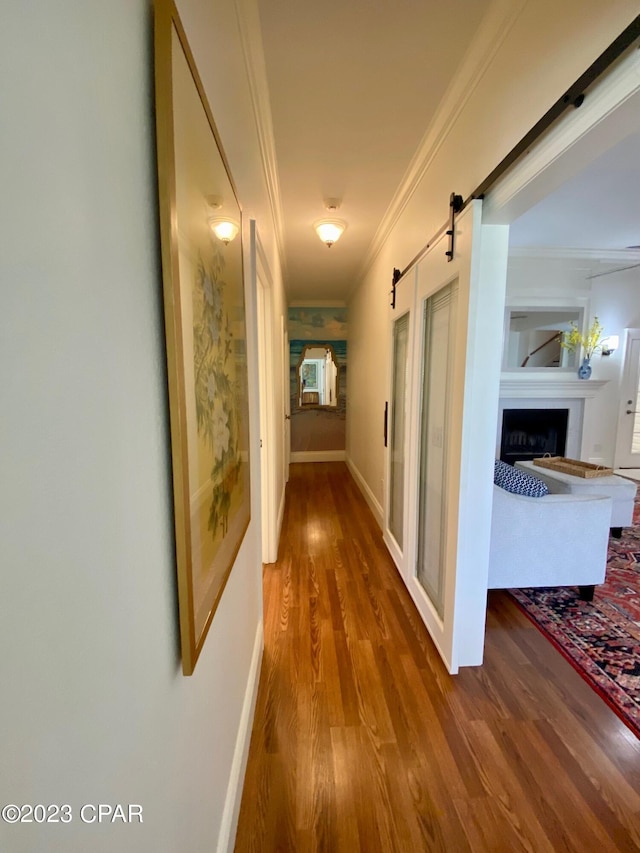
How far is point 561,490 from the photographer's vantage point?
3.01 metres

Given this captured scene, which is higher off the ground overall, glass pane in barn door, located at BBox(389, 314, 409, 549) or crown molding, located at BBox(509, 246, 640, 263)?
crown molding, located at BBox(509, 246, 640, 263)

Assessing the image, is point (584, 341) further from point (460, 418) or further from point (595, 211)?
point (460, 418)

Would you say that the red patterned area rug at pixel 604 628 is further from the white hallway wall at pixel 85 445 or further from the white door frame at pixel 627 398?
the white door frame at pixel 627 398

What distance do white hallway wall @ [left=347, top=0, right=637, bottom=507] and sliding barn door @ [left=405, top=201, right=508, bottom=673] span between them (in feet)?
0.79

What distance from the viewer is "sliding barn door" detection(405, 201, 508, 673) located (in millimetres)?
1534

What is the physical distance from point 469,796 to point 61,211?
6.23ft

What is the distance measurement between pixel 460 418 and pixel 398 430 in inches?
49.9

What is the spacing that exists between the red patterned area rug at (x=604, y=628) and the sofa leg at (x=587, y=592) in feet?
0.12

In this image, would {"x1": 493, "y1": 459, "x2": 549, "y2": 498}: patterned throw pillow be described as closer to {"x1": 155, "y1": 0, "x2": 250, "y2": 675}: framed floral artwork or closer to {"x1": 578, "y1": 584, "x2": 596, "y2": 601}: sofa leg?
{"x1": 578, "y1": 584, "x2": 596, "y2": 601}: sofa leg

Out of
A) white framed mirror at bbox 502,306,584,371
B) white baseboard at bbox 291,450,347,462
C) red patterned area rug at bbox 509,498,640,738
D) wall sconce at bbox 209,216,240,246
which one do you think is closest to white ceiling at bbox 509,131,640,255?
white framed mirror at bbox 502,306,584,371

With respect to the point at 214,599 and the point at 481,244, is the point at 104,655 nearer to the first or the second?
the point at 214,599

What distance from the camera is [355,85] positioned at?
1.66 meters

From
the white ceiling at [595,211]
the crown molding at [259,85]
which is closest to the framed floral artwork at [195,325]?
the crown molding at [259,85]

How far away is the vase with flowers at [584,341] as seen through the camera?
4668 mm
